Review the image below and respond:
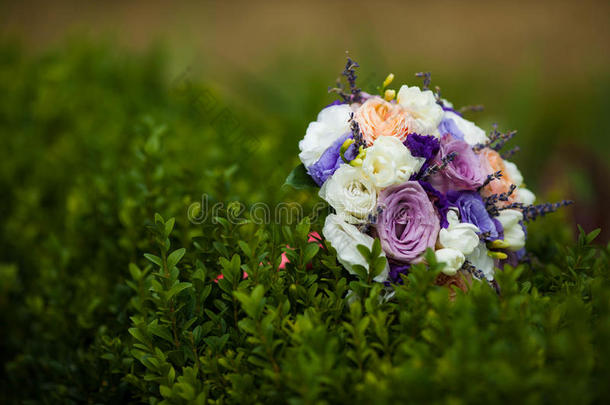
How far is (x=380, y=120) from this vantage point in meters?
1.44

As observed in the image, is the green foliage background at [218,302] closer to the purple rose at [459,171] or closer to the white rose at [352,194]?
the white rose at [352,194]

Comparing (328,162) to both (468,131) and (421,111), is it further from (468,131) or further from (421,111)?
(468,131)

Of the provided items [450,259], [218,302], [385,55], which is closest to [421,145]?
[450,259]

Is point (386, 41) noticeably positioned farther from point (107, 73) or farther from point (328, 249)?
point (328, 249)

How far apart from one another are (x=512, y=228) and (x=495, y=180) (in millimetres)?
156

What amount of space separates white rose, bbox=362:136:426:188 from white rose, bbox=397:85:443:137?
0.13m

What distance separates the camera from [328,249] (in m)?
1.43

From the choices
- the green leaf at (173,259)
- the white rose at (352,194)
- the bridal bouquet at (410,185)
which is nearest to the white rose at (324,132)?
the bridal bouquet at (410,185)

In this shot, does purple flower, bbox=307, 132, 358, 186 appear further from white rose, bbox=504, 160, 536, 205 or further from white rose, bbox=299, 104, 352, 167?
white rose, bbox=504, 160, 536, 205

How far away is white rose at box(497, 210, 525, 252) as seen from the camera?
148 centimetres

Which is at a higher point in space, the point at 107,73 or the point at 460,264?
the point at 107,73

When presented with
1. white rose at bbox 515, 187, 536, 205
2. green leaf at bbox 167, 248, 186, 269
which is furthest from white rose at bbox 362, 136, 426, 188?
green leaf at bbox 167, 248, 186, 269

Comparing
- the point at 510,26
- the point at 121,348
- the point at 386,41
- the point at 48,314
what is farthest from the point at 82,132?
the point at 510,26

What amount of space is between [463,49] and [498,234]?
7.22 m
